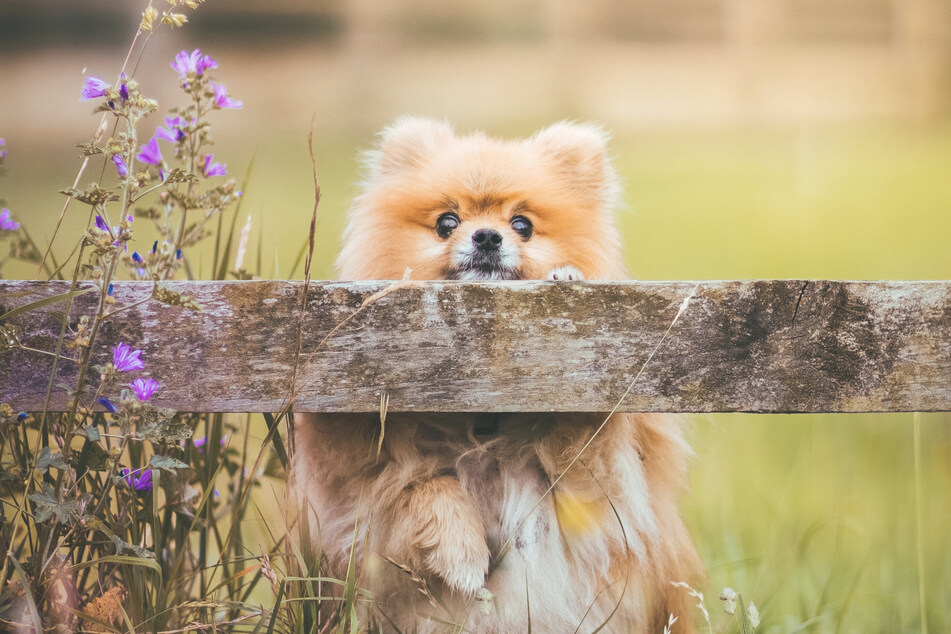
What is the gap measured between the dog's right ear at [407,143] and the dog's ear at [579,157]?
315mm

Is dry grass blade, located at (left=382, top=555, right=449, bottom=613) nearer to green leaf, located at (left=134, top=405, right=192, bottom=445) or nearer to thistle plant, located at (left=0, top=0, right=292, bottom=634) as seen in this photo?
thistle plant, located at (left=0, top=0, right=292, bottom=634)

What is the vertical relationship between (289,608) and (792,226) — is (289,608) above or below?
below

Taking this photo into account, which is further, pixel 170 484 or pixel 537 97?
pixel 537 97

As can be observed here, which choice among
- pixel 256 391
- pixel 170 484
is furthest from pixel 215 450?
pixel 256 391

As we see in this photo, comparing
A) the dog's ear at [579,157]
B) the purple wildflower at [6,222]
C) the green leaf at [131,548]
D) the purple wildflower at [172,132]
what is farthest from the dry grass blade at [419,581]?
the dog's ear at [579,157]

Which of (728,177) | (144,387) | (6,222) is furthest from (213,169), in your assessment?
(728,177)

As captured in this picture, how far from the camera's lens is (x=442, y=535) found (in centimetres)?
177

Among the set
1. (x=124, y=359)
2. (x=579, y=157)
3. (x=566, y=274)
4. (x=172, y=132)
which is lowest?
(x=124, y=359)

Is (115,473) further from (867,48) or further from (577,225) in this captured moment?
(867,48)

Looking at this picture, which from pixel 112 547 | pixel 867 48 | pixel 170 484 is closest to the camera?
pixel 112 547

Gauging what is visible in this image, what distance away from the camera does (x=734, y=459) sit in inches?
140

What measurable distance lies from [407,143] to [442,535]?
3.99 feet

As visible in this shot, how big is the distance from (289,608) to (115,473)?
418mm

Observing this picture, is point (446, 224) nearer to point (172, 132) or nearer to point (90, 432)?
point (172, 132)
